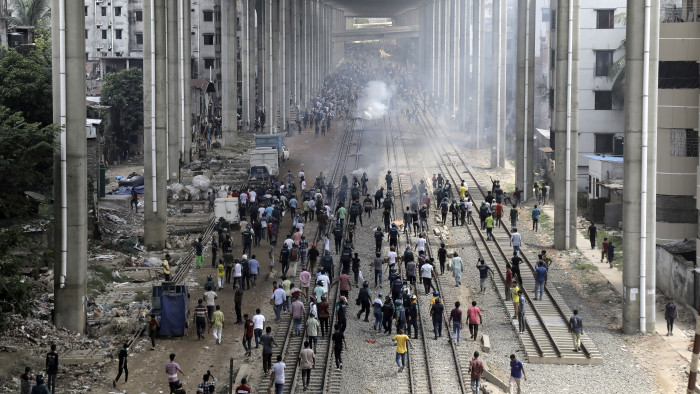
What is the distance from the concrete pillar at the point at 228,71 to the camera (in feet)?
255

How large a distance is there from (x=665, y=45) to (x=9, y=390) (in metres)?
Answer: 29.5

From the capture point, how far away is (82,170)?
30.1 m

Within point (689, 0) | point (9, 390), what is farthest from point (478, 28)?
point (9, 390)

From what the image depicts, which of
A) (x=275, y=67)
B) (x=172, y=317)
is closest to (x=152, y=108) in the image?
(x=172, y=317)

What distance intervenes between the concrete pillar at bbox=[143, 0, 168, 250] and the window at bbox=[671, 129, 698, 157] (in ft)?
70.3

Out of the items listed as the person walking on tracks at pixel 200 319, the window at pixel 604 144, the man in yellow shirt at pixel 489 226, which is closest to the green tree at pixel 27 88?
the person walking on tracks at pixel 200 319

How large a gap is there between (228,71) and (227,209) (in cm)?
3348

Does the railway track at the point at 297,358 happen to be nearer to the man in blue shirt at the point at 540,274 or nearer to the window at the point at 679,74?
the man in blue shirt at the point at 540,274

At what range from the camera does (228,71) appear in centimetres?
7781

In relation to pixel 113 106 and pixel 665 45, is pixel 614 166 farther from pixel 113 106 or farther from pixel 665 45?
pixel 113 106

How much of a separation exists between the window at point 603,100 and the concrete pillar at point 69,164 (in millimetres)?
38068

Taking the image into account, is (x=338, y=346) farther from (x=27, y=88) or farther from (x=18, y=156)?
(x=27, y=88)

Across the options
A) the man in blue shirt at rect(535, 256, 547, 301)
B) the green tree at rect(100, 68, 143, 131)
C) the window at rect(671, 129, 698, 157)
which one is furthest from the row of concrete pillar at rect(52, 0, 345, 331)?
the window at rect(671, 129, 698, 157)

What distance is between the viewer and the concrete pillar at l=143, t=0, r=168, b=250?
43.7 metres
